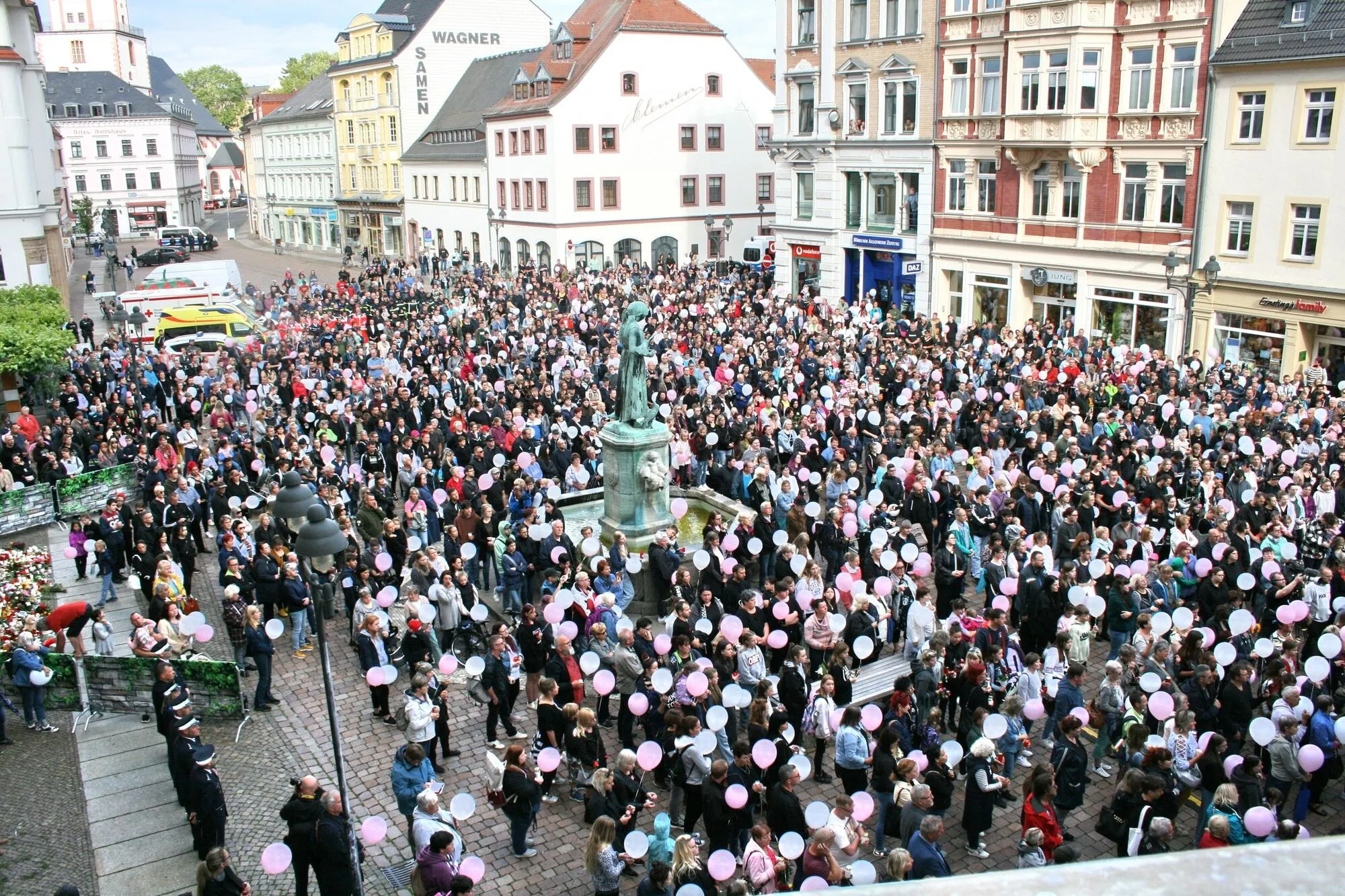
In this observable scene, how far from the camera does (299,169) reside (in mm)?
81250

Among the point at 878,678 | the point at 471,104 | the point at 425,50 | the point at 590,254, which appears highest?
the point at 425,50

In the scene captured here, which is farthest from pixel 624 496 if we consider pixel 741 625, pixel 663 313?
pixel 663 313

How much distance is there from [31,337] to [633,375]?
56.3 feet

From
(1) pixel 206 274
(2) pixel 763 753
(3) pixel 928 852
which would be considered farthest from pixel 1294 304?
(1) pixel 206 274

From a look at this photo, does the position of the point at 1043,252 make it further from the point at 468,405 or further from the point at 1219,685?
the point at 1219,685

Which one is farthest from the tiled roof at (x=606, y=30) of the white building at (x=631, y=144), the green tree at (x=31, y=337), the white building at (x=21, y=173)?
the green tree at (x=31, y=337)

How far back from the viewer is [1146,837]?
8.27 meters

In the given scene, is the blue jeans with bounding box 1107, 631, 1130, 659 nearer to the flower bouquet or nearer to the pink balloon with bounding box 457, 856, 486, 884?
the pink balloon with bounding box 457, 856, 486, 884

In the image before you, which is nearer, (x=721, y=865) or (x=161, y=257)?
(x=721, y=865)

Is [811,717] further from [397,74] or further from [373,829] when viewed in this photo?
[397,74]

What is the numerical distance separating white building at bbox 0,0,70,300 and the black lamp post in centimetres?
3458

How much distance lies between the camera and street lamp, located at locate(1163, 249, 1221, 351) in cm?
2889

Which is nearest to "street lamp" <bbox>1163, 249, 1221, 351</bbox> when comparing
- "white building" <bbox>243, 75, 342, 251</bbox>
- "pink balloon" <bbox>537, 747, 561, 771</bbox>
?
"pink balloon" <bbox>537, 747, 561, 771</bbox>

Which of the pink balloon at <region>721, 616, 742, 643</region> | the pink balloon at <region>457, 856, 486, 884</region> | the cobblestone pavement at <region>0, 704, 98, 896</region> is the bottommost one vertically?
the cobblestone pavement at <region>0, 704, 98, 896</region>
